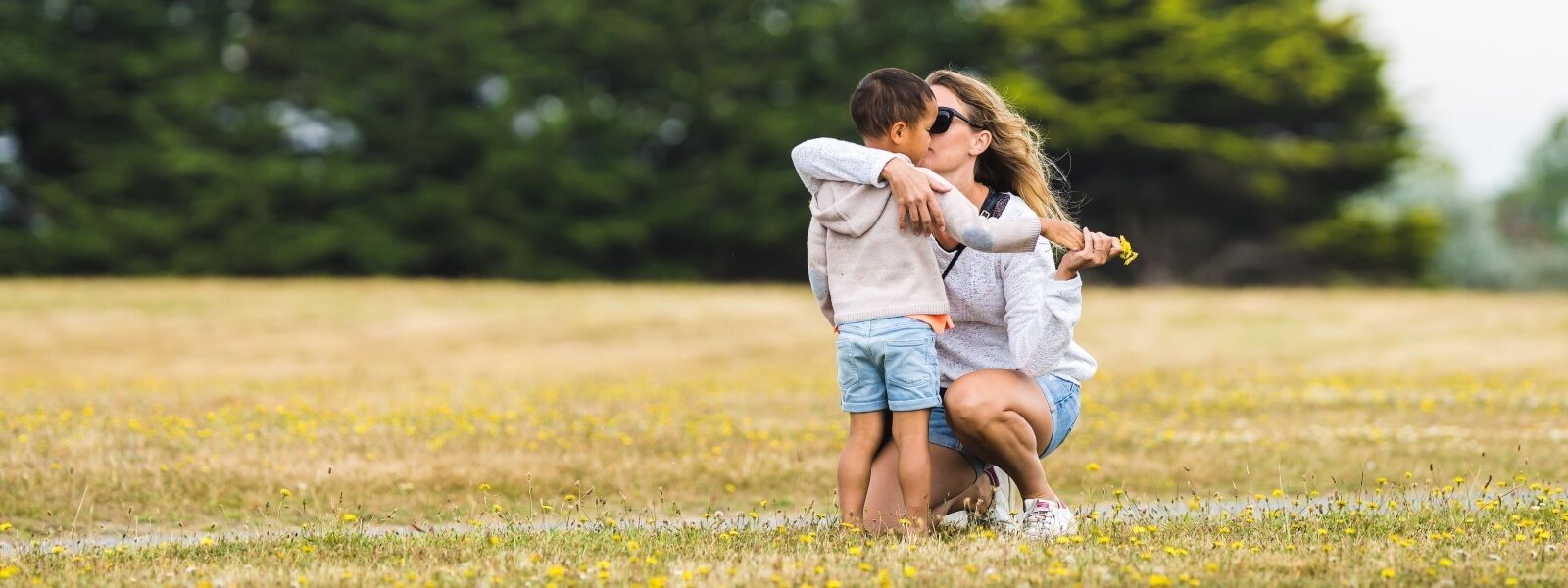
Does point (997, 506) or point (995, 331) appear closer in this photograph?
A: point (995, 331)

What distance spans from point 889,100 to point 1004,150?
66 cm

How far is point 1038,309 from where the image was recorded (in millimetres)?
4934

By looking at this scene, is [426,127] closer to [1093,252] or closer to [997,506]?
[997,506]

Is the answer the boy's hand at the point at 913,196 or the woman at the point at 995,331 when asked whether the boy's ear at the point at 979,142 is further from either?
the boy's hand at the point at 913,196

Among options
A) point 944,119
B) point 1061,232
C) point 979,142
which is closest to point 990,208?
point 979,142

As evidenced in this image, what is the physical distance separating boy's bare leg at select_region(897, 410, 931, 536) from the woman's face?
891 mm

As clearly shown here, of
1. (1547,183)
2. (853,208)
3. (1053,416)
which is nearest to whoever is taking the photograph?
(853,208)

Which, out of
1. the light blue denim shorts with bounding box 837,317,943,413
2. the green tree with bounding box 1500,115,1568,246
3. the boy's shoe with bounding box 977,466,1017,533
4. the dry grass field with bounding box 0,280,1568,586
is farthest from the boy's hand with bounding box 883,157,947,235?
the green tree with bounding box 1500,115,1568,246

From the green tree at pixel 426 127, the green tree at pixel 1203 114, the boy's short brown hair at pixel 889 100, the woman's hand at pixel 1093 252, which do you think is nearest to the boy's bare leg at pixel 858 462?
the woman's hand at pixel 1093 252

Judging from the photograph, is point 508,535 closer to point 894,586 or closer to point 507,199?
point 894,586

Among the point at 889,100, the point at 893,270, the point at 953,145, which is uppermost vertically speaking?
the point at 889,100

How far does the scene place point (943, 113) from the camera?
16.6ft

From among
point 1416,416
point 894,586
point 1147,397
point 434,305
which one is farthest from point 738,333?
point 894,586

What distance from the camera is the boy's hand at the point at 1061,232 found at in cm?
459
